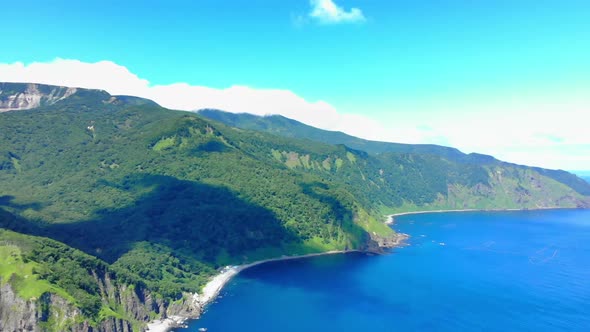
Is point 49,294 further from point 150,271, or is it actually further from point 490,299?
point 490,299

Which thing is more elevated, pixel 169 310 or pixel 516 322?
pixel 516 322

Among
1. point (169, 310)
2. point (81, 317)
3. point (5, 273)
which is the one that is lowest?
point (169, 310)

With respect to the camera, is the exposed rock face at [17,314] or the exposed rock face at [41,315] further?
the exposed rock face at [41,315]

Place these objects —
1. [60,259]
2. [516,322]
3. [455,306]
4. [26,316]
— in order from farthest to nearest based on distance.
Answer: [455,306] → [516,322] → [60,259] → [26,316]

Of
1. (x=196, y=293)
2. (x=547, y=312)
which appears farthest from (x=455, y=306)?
(x=196, y=293)

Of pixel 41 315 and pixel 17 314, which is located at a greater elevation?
pixel 41 315

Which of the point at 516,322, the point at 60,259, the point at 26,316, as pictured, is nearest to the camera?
the point at 26,316

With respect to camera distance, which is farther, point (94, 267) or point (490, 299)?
point (490, 299)

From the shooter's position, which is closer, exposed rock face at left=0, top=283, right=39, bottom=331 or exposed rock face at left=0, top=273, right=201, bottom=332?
exposed rock face at left=0, top=283, right=39, bottom=331

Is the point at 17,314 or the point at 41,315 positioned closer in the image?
the point at 17,314

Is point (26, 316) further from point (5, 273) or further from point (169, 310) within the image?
point (169, 310)
